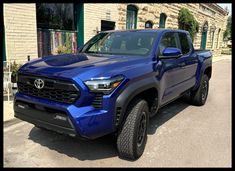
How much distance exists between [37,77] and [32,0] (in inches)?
223

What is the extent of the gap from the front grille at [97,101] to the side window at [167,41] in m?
1.53

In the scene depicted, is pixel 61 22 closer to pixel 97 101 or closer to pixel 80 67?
pixel 80 67

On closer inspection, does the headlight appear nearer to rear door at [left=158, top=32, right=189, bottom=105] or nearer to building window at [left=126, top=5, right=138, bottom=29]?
rear door at [left=158, top=32, right=189, bottom=105]

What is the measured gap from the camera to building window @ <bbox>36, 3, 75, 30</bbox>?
875 cm

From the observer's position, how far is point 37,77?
3328 mm

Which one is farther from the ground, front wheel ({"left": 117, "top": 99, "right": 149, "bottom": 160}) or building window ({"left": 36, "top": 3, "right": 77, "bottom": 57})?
building window ({"left": 36, "top": 3, "right": 77, "bottom": 57})

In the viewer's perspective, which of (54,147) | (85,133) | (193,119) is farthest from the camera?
(193,119)

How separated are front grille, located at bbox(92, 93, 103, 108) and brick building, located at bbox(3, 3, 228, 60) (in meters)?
5.37

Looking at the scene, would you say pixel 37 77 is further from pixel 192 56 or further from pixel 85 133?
pixel 192 56

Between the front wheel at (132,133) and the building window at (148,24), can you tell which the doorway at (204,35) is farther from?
the front wheel at (132,133)

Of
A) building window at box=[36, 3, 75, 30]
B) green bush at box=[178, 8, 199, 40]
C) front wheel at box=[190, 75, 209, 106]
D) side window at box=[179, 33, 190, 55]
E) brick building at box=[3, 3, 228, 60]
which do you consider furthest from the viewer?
green bush at box=[178, 8, 199, 40]

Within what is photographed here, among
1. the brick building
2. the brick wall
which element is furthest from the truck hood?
the brick building

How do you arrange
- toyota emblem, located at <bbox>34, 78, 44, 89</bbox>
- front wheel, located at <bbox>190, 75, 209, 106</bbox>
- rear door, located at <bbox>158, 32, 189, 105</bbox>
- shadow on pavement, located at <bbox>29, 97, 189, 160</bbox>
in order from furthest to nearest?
front wheel, located at <bbox>190, 75, 209, 106</bbox>, rear door, located at <bbox>158, 32, 189, 105</bbox>, shadow on pavement, located at <bbox>29, 97, 189, 160</bbox>, toyota emblem, located at <bbox>34, 78, 44, 89</bbox>

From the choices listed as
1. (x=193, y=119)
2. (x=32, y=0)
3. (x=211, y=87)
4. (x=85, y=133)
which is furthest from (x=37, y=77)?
(x=211, y=87)
